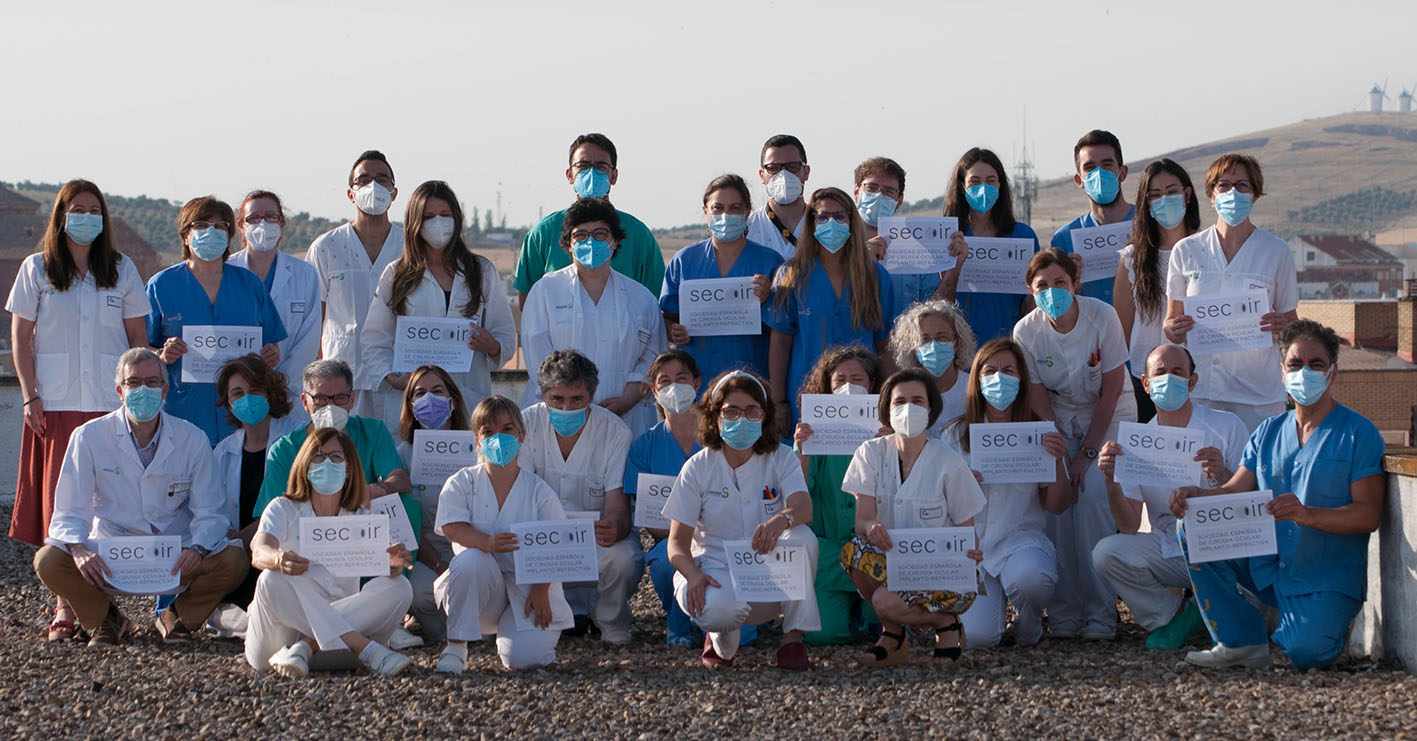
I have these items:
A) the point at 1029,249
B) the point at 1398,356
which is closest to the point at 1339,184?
the point at 1398,356

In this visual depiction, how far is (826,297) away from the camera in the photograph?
8.27 m

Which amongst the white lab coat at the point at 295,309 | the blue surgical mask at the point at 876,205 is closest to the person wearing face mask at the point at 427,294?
the white lab coat at the point at 295,309

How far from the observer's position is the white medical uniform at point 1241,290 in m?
7.76

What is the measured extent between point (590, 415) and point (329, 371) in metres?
1.34

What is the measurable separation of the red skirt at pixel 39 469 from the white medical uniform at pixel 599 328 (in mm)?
2518

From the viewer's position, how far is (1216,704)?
5742mm

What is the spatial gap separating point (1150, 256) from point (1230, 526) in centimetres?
215

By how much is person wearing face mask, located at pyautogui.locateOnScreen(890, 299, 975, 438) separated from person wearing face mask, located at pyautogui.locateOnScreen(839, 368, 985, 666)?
0.45 m

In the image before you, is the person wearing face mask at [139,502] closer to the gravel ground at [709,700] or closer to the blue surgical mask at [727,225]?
the gravel ground at [709,700]

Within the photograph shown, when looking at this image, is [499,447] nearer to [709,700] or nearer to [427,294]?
[709,700]

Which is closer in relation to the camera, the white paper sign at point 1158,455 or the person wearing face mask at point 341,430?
the white paper sign at point 1158,455

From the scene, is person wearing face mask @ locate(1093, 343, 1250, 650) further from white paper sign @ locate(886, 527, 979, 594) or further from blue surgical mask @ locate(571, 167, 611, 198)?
blue surgical mask @ locate(571, 167, 611, 198)

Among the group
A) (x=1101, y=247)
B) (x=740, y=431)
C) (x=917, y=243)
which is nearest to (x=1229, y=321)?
(x=1101, y=247)

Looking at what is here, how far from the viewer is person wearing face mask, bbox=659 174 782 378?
8.46 meters
